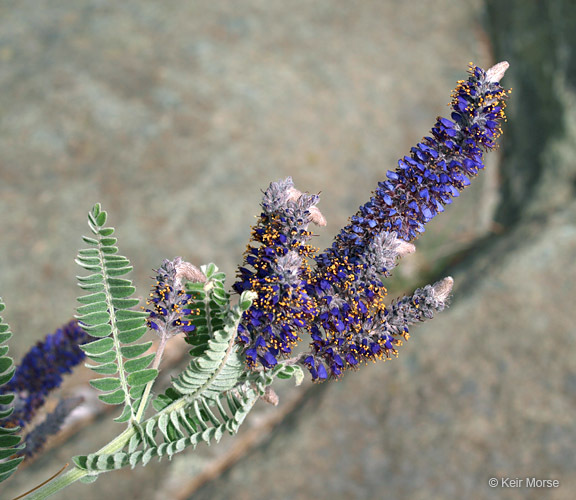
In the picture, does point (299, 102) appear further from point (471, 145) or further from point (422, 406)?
point (471, 145)

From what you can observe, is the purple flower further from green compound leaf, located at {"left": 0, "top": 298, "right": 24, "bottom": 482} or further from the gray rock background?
the gray rock background

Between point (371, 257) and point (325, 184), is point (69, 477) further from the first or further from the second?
point (325, 184)

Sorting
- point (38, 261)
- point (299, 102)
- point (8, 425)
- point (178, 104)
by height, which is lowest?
point (8, 425)

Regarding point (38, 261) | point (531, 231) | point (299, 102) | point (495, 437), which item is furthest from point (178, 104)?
point (495, 437)

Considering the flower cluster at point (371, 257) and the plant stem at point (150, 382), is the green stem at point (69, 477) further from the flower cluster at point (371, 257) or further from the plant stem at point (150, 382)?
the flower cluster at point (371, 257)

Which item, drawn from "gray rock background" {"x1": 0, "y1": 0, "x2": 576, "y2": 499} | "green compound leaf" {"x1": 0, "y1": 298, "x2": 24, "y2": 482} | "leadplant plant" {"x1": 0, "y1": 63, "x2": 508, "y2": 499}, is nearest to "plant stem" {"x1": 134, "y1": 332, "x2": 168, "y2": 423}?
"leadplant plant" {"x1": 0, "y1": 63, "x2": 508, "y2": 499}

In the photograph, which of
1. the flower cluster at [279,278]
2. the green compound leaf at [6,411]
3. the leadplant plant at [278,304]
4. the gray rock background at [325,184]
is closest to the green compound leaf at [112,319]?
the leadplant plant at [278,304]
